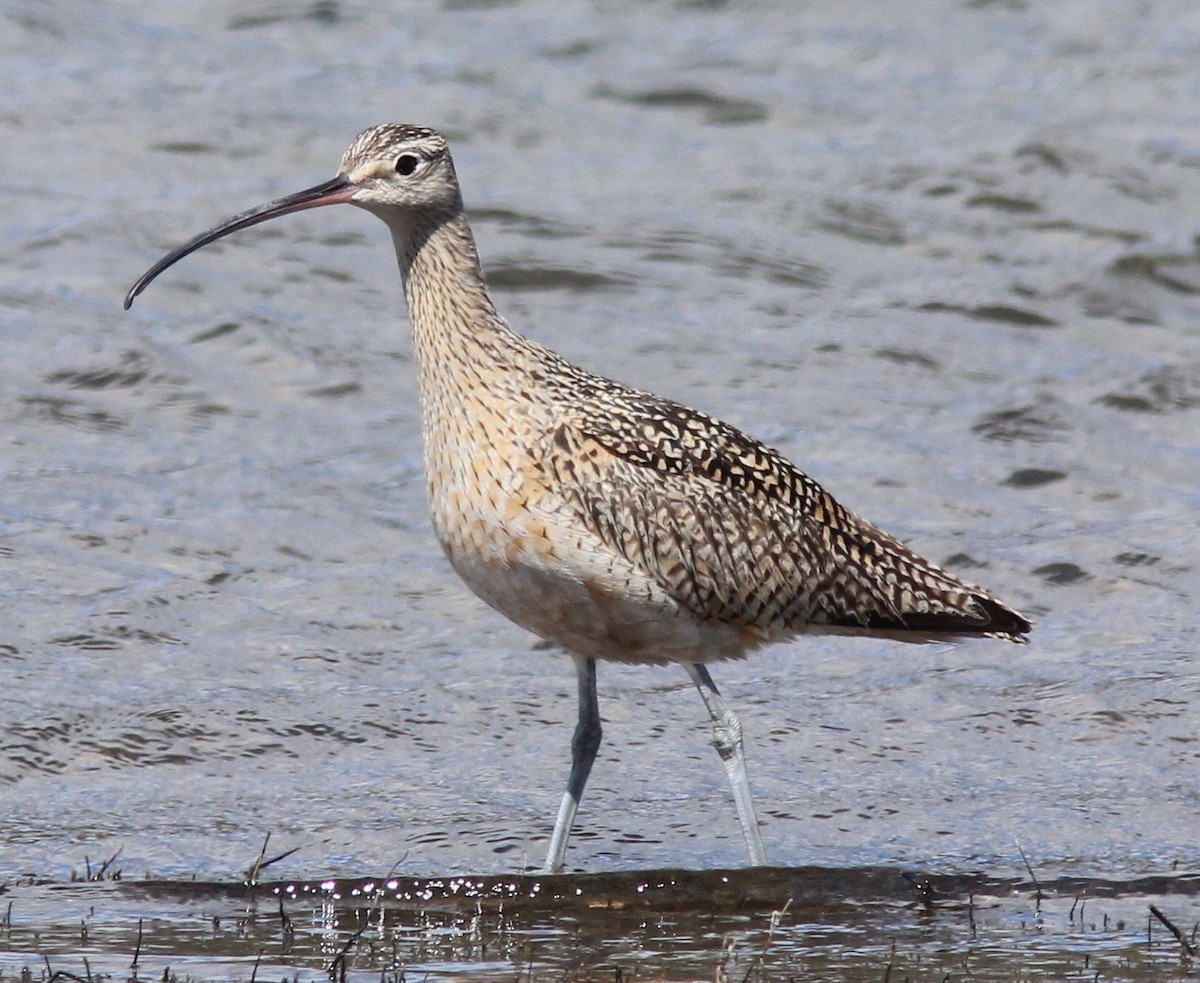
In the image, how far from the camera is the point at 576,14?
18297 mm

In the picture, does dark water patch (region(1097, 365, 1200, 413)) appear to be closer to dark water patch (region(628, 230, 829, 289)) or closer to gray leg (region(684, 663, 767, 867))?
dark water patch (region(628, 230, 829, 289))

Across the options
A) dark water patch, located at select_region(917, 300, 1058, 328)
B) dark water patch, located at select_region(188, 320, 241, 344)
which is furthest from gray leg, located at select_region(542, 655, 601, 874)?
dark water patch, located at select_region(917, 300, 1058, 328)

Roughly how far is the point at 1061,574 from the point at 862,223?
5.69 m

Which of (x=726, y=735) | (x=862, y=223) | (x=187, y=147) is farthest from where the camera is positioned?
(x=187, y=147)

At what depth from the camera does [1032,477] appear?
1125cm

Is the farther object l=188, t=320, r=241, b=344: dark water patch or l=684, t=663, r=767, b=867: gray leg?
l=188, t=320, r=241, b=344: dark water patch

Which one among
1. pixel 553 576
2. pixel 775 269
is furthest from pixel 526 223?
pixel 553 576

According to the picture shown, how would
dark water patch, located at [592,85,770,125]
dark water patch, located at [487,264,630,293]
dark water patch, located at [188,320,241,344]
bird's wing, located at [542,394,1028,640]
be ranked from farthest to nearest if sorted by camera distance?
dark water patch, located at [592,85,770,125]
dark water patch, located at [487,264,630,293]
dark water patch, located at [188,320,241,344]
bird's wing, located at [542,394,1028,640]

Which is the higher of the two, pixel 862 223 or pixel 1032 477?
pixel 862 223

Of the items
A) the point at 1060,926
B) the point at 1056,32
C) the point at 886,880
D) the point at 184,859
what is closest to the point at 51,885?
the point at 184,859

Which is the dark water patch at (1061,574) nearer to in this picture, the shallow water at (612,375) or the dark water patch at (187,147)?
the shallow water at (612,375)

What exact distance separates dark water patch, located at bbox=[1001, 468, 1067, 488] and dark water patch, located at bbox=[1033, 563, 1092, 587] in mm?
1239

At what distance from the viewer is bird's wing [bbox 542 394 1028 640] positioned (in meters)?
6.36

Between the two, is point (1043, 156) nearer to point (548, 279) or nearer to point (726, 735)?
point (548, 279)
